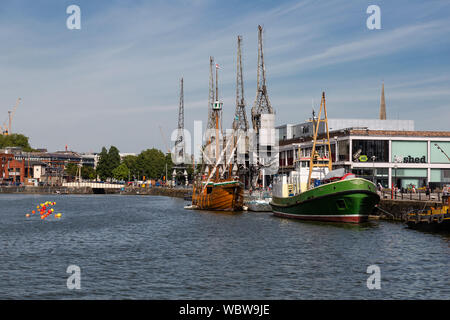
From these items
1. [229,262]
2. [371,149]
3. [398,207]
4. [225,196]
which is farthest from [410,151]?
[229,262]

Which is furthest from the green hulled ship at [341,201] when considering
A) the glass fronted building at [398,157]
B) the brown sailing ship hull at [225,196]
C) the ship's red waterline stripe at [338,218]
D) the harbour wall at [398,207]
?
the glass fronted building at [398,157]

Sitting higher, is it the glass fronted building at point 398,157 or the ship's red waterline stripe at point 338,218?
the glass fronted building at point 398,157

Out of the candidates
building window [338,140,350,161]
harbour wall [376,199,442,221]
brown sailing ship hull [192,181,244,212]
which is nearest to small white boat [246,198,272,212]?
brown sailing ship hull [192,181,244,212]

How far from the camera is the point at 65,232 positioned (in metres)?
64.6

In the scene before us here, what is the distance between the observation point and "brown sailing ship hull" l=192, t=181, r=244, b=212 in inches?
3761

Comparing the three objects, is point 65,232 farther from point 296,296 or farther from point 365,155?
point 365,155

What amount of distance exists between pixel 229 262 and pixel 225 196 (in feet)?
182

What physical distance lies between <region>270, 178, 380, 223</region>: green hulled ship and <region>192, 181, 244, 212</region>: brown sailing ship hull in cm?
2651

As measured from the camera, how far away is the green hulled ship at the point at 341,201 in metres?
62.3

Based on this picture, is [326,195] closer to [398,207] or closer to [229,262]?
[398,207]

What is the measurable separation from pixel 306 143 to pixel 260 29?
3202 centimetres

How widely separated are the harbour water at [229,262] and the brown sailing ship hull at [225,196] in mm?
28421

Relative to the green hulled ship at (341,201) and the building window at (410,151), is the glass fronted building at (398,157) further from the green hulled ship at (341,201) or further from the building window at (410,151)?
the green hulled ship at (341,201)
